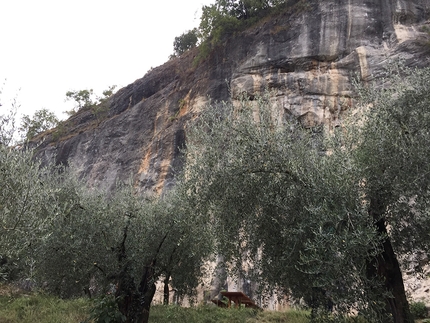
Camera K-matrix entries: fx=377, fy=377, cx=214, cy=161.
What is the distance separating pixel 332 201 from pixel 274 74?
20.3 m

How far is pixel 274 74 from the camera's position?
91.5ft

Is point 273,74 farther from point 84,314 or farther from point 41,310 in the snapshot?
point 41,310

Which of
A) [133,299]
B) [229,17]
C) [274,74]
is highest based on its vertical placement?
[229,17]

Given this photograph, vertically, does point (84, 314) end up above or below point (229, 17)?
below

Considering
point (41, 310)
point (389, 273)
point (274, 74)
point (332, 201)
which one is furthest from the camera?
point (274, 74)

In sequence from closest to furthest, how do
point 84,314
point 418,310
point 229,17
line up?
point 418,310 → point 84,314 → point 229,17

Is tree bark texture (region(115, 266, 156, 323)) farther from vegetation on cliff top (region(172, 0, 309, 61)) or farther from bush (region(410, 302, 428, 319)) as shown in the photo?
vegetation on cliff top (region(172, 0, 309, 61))

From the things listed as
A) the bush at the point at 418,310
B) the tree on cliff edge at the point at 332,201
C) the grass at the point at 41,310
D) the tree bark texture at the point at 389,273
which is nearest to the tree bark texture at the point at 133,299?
the grass at the point at 41,310

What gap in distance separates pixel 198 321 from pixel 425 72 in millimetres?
10989

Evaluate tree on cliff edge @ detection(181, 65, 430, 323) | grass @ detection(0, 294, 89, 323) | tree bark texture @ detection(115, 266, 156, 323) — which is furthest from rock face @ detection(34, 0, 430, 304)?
tree bark texture @ detection(115, 266, 156, 323)

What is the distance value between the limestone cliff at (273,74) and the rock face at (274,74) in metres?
0.07

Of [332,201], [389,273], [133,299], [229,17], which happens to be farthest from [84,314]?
[229,17]

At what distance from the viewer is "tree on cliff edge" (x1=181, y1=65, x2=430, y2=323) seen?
856 cm

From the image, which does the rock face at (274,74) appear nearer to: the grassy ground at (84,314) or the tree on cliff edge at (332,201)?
the tree on cliff edge at (332,201)
